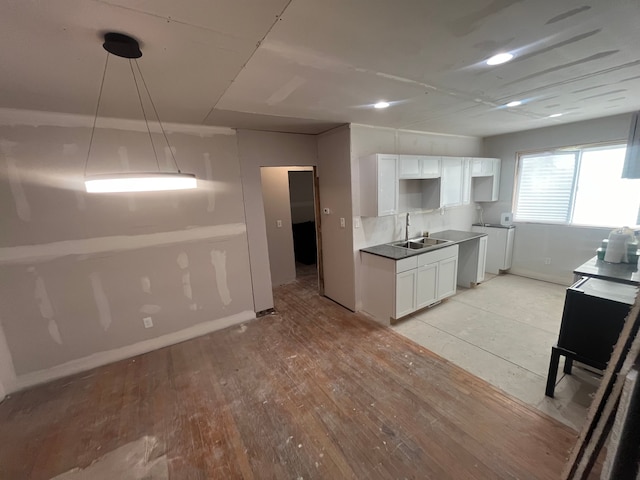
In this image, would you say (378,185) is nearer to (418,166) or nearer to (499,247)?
(418,166)

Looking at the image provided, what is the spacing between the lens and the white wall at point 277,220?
15.7ft

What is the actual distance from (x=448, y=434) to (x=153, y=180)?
106 inches

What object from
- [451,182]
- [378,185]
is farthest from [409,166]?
[451,182]

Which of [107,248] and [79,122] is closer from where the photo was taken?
[79,122]

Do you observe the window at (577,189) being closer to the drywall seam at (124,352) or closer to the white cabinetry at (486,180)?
→ the white cabinetry at (486,180)

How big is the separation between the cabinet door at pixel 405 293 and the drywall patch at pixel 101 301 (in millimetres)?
3397

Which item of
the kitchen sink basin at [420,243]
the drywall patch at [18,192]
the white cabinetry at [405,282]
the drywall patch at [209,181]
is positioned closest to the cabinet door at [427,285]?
the white cabinetry at [405,282]

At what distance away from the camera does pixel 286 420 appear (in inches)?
82.0

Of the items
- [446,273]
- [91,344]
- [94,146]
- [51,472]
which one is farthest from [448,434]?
[94,146]

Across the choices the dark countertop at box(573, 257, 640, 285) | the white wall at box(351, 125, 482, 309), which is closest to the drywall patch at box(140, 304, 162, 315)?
the white wall at box(351, 125, 482, 309)

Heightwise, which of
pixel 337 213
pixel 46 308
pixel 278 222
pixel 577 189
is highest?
pixel 577 189

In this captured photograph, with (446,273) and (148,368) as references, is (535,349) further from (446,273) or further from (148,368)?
(148,368)

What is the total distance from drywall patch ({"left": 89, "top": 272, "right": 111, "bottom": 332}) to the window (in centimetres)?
672

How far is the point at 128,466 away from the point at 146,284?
1.76 meters
